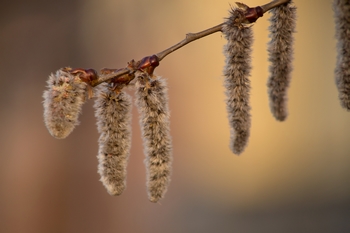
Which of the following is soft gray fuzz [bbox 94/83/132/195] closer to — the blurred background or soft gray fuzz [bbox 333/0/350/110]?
soft gray fuzz [bbox 333/0/350/110]

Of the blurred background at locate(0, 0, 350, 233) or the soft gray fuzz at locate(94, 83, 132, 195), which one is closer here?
the soft gray fuzz at locate(94, 83, 132, 195)

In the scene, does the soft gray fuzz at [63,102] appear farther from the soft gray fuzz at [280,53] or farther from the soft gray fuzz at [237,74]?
the soft gray fuzz at [280,53]

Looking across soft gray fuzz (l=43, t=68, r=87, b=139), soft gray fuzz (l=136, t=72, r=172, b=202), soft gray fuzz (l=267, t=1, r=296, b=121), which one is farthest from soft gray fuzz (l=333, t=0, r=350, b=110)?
soft gray fuzz (l=43, t=68, r=87, b=139)

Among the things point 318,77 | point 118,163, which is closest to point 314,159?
point 318,77

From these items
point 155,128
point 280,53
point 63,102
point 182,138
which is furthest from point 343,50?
point 182,138

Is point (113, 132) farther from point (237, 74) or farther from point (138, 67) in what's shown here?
point (237, 74)
